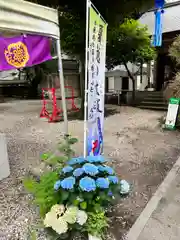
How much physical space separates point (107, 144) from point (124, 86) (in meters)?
9.90

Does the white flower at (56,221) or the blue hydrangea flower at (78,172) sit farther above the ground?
the blue hydrangea flower at (78,172)

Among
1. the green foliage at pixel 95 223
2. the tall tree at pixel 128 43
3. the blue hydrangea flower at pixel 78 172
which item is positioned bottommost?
the green foliage at pixel 95 223

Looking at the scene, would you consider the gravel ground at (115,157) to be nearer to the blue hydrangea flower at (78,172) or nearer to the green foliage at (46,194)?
the green foliage at (46,194)

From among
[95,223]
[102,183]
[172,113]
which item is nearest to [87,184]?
[102,183]

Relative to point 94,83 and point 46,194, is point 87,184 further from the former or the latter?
point 94,83

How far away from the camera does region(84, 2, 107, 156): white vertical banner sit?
2.38 meters

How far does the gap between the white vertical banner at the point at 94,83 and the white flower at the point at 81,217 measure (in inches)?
30.9

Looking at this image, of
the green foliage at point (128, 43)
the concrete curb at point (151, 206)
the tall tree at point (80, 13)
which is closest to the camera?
the concrete curb at point (151, 206)

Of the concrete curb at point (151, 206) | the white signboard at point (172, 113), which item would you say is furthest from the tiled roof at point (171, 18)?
the concrete curb at point (151, 206)

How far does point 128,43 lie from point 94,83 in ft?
22.8

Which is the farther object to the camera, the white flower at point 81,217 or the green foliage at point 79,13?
the green foliage at point 79,13

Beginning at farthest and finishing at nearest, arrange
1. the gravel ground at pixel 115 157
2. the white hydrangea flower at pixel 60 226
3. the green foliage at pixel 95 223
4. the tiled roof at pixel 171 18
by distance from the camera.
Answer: the tiled roof at pixel 171 18
the gravel ground at pixel 115 157
the green foliage at pixel 95 223
the white hydrangea flower at pixel 60 226

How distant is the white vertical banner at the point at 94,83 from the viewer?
2375 mm

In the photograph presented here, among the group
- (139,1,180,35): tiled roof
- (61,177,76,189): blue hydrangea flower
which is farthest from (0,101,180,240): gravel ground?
(139,1,180,35): tiled roof
